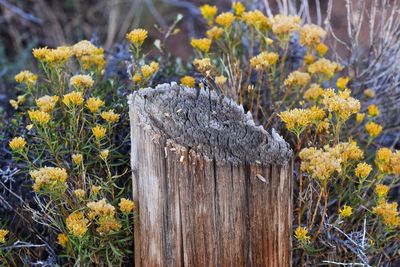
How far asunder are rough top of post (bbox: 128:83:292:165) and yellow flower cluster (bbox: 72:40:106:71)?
61 centimetres

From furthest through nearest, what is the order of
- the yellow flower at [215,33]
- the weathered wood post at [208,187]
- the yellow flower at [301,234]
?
the yellow flower at [215,33] → the yellow flower at [301,234] → the weathered wood post at [208,187]

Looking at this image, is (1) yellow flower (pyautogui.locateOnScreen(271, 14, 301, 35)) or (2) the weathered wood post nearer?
(2) the weathered wood post

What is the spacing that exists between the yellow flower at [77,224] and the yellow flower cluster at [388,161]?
4.38 ft

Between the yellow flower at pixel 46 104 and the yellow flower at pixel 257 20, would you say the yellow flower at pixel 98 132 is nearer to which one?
the yellow flower at pixel 46 104

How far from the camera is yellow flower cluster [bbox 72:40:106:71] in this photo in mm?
3133

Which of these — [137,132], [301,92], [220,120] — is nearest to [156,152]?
[137,132]

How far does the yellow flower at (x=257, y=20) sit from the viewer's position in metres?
3.43

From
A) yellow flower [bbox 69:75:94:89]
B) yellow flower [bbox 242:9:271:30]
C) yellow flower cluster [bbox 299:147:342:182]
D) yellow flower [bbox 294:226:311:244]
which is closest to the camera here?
yellow flower cluster [bbox 299:147:342:182]

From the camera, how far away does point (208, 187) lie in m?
2.43

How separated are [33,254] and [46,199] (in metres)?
0.29

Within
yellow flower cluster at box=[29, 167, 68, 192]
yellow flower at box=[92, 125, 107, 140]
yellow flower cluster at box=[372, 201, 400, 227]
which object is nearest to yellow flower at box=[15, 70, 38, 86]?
yellow flower at box=[92, 125, 107, 140]

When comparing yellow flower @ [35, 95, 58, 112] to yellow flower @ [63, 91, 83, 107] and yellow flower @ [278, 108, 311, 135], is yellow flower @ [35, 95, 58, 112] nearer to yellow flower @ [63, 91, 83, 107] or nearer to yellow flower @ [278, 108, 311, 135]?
yellow flower @ [63, 91, 83, 107]

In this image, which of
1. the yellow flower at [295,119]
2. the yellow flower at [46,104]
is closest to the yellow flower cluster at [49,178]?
the yellow flower at [46,104]

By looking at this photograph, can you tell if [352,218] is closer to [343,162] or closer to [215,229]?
[343,162]
